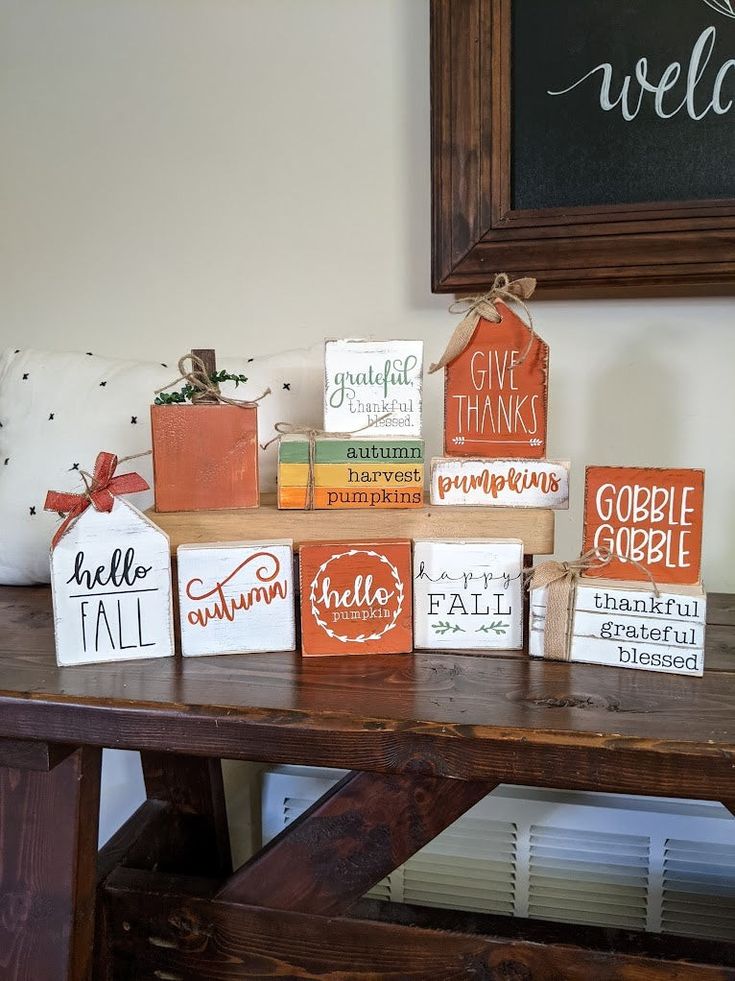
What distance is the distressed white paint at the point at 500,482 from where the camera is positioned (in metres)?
0.90

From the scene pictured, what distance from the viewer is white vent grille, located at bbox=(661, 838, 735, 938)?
1111mm

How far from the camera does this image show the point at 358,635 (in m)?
0.90

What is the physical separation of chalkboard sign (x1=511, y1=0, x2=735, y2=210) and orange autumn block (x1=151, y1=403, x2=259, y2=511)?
597 mm

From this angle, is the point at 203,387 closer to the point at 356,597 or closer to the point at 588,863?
the point at 356,597

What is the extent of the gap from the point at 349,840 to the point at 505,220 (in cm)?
88

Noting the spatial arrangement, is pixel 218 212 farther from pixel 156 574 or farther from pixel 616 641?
pixel 616 641

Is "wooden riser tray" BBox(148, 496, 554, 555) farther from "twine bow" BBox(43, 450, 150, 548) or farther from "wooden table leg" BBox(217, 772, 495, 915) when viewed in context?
"wooden table leg" BBox(217, 772, 495, 915)

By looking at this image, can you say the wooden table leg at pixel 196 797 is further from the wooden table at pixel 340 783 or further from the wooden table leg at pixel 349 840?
the wooden table leg at pixel 349 840

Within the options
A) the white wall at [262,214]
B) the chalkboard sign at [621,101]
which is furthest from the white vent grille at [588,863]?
the chalkboard sign at [621,101]

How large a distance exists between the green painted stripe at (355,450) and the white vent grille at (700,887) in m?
0.70

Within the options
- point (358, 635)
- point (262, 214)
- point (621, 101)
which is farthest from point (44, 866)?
point (621, 101)

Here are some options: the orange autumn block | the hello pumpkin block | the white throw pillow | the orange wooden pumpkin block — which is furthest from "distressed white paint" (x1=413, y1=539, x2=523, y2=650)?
the white throw pillow

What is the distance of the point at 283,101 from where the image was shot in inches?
52.4

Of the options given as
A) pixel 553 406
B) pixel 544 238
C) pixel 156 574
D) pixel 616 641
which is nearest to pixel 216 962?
pixel 156 574
